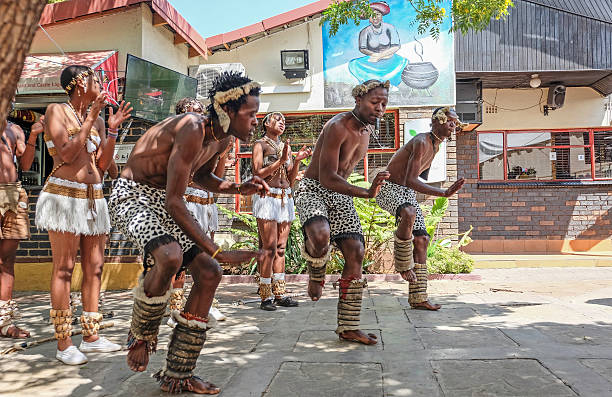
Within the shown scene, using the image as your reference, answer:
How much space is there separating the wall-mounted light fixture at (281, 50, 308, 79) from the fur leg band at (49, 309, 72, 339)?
7024 mm

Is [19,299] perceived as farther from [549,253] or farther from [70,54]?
[549,253]

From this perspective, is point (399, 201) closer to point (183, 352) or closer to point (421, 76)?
point (183, 352)

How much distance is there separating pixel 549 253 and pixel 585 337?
874 centimetres

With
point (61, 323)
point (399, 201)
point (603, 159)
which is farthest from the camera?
point (603, 159)

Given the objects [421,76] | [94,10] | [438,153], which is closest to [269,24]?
[421,76]

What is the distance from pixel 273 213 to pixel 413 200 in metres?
1.50

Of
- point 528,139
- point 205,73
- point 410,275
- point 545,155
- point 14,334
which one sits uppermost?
point 205,73

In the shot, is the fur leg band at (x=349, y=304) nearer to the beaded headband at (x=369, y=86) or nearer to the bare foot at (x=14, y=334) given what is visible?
the beaded headband at (x=369, y=86)

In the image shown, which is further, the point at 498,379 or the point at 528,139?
the point at 528,139

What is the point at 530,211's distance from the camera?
469 inches

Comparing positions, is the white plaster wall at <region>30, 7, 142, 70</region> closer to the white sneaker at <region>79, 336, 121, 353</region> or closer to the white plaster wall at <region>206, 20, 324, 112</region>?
the white plaster wall at <region>206, 20, 324, 112</region>

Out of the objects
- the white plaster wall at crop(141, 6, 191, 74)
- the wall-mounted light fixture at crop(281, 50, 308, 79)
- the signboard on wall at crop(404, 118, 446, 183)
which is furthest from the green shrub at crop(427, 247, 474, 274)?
the white plaster wall at crop(141, 6, 191, 74)

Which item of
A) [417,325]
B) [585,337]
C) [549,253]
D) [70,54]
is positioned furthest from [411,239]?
[549,253]

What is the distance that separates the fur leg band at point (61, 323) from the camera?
3.34 meters
